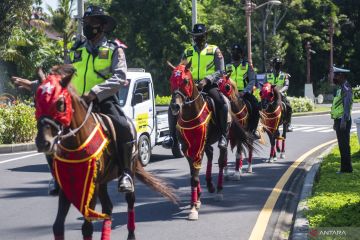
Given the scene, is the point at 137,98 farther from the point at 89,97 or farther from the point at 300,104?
the point at 300,104

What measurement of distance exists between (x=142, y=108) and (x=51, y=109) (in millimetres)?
9081

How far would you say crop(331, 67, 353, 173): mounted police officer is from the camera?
444 inches

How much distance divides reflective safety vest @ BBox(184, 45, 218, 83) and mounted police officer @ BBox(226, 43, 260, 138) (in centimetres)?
277

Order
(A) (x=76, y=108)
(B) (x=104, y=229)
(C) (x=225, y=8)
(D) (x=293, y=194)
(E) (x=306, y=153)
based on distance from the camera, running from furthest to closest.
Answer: (C) (x=225, y=8), (E) (x=306, y=153), (D) (x=293, y=194), (B) (x=104, y=229), (A) (x=76, y=108)

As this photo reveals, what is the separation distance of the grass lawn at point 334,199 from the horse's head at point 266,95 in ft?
7.81

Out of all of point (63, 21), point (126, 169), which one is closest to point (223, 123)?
point (126, 169)

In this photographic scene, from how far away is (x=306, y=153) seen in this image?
16.1 metres

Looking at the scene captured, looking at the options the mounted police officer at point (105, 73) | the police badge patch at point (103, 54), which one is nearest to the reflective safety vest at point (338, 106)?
the mounted police officer at point (105, 73)

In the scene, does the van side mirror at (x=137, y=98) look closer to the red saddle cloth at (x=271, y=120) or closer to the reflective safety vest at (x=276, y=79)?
the red saddle cloth at (x=271, y=120)

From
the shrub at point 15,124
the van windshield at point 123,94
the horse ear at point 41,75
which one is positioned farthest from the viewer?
the shrub at point 15,124

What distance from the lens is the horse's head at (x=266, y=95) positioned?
1416 centimetres

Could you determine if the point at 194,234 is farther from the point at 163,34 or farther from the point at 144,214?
the point at 163,34

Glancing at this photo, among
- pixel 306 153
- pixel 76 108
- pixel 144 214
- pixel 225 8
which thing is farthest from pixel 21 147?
pixel 225 8

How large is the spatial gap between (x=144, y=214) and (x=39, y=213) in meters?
1.61
